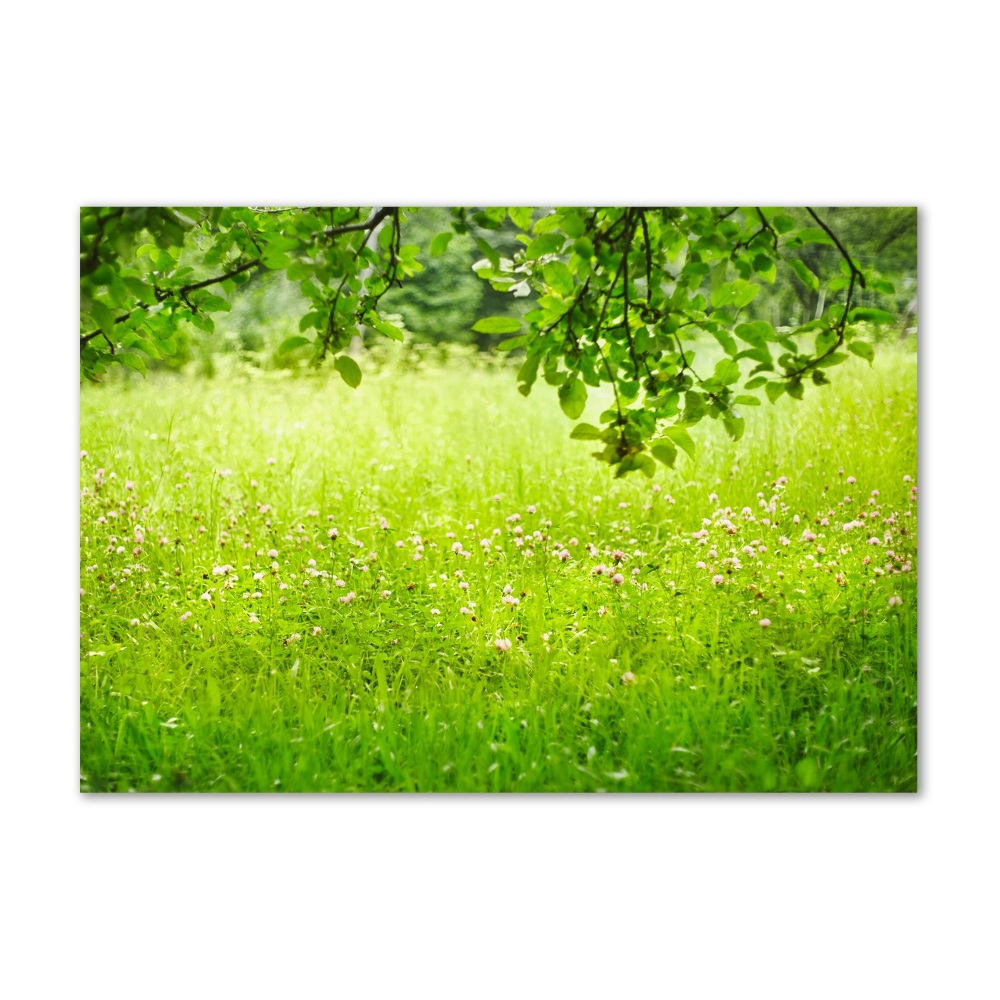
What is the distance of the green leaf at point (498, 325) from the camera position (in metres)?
1.99

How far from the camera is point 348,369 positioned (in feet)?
6.50

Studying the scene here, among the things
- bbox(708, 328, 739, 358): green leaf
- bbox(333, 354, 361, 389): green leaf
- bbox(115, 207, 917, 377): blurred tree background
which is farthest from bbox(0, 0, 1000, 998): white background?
bbox(333, 354, 361, 389): green leaf

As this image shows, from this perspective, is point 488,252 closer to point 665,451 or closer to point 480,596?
point 665,451

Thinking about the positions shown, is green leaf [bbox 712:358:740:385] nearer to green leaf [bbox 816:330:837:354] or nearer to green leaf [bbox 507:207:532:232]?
green leaf [bbox 816:330:837:354]

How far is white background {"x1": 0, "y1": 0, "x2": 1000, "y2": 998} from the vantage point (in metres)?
2.40

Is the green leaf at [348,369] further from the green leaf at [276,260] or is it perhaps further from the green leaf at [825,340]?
the green leaf at [825,340]

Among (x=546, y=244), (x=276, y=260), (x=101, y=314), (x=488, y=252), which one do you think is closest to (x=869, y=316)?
(x=546, y=244)

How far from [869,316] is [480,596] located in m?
1.18

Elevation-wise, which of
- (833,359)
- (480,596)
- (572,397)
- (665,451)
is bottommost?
(480,596)

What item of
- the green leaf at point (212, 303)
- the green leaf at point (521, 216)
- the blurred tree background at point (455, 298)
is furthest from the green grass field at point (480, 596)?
the green leaf at point (521, 216)
